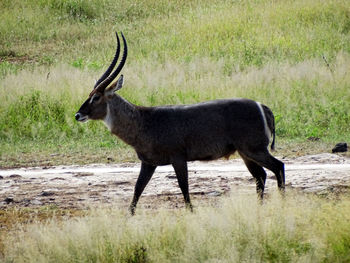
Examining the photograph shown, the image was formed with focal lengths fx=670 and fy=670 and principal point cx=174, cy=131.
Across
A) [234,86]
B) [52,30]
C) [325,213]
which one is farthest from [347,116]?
[52,30]

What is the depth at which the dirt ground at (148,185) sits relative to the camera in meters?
9.60

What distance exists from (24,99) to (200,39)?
8743mm

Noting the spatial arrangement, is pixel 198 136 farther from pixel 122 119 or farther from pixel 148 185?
pixel 148 185

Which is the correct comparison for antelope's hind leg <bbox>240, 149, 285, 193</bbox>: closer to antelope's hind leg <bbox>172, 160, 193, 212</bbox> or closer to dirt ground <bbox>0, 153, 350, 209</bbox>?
dirt ground <bbox>0, 153, 350, 209</bbox>

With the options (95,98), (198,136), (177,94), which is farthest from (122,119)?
(177,94)

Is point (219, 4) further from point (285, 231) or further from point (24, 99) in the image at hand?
point (285, 231)

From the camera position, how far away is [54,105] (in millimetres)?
15602

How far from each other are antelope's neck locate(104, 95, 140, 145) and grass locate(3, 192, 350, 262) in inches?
67.1

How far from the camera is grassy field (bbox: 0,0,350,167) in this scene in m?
14.4

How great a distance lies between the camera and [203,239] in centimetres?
674

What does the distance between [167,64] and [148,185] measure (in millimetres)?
8935

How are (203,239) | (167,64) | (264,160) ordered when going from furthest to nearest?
1. (167,64)
2. (264,160)
3. (203,239)

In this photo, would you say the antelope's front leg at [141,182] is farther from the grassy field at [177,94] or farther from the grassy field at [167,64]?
the grassy field at [167,64]

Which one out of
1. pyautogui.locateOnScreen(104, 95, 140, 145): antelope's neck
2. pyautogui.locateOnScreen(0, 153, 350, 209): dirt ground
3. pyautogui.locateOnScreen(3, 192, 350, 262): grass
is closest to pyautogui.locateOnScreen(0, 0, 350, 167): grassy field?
pyautogui.locateOnScreen(0, 153, 350, 209): dirt ground
